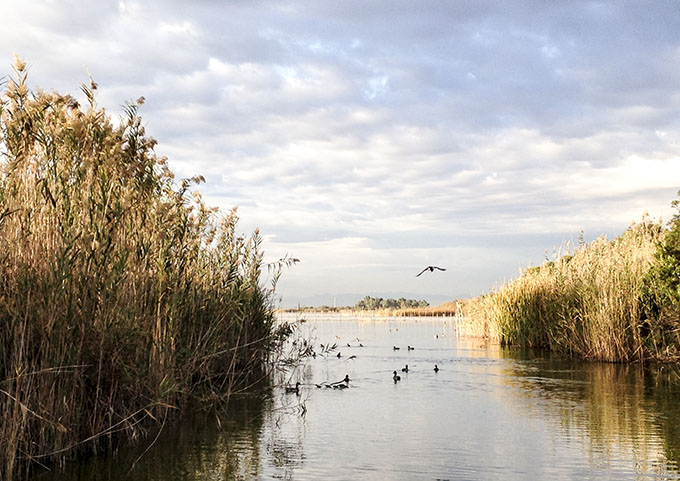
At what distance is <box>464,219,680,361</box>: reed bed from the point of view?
44.0ft

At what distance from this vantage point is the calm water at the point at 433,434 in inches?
222

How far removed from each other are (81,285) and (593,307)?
36.3ft

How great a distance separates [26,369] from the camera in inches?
203

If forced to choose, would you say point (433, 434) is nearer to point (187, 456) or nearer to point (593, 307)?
point (187, 456)

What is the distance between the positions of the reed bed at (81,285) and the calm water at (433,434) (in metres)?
0.41

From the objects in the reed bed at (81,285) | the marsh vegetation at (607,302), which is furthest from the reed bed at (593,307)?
the reed bed at (81,285)

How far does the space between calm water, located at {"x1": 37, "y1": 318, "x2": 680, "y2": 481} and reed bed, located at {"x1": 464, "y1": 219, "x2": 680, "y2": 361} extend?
5.18ft

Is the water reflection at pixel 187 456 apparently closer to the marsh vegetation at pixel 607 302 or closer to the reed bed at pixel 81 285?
the reed bed at pixel 81 285

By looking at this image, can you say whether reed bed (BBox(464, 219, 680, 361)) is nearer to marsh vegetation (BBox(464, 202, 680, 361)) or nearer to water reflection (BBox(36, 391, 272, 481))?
marsh vegetation (BBox(464, 202, 680, 361))

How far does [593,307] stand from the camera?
1406 centimetres

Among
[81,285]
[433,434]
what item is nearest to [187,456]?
[81,285]

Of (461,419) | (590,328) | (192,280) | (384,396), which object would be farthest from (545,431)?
(590,328)

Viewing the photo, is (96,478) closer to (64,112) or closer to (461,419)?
(64,112)

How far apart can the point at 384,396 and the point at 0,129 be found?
19.8 ft
